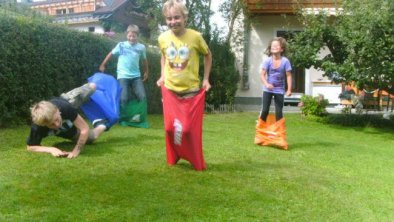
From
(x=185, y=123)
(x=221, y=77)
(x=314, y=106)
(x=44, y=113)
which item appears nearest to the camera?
(x=185, y=123)

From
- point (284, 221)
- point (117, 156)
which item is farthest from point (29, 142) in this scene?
point (284, 221)

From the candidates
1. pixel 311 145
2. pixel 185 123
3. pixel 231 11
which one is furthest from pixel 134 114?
pixel 231 11

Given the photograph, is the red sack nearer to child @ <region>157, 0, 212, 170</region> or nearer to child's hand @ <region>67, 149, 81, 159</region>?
child @ <region>157, 0, 212, 170</region>

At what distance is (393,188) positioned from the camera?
4703mm

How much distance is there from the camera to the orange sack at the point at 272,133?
6.80 m

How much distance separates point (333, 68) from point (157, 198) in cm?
767

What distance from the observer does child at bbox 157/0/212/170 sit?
4.65 m

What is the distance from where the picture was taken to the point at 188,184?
4191 millimetres

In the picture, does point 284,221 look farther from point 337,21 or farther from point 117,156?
point 337,21

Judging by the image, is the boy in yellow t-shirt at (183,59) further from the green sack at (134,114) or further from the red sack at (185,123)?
the green sack at (134,114)

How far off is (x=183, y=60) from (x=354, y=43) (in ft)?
20.5

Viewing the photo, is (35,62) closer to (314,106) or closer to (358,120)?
(314,106)

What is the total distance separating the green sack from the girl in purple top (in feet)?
6.97

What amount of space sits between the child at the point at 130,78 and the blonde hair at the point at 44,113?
3.10 metres
